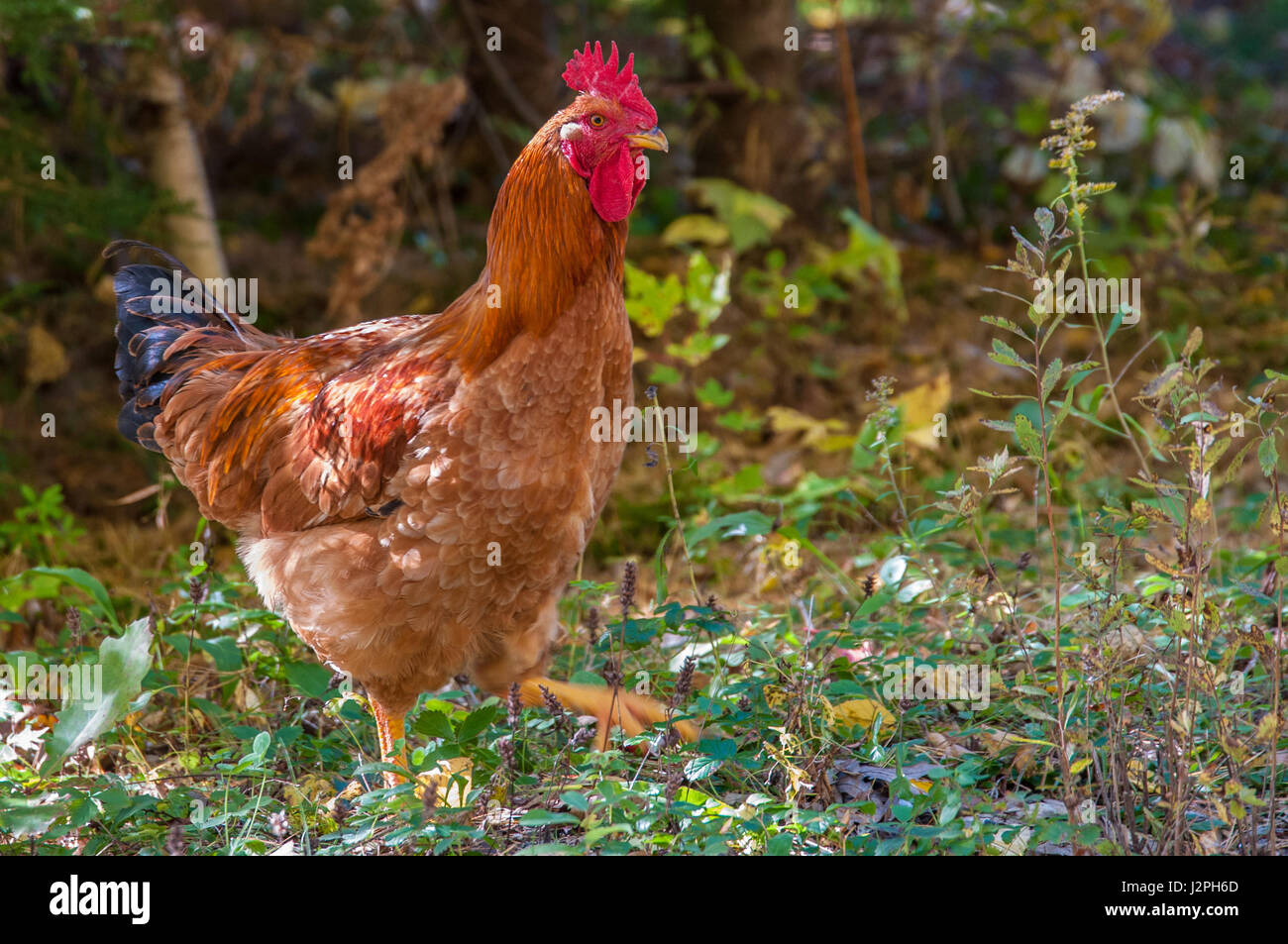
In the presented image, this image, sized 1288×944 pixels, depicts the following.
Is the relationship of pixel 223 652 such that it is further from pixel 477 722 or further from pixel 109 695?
pixel 477 722

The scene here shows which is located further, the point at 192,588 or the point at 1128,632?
the point at 192,588

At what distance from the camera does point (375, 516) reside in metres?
3.24

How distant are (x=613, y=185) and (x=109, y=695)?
1870 mm

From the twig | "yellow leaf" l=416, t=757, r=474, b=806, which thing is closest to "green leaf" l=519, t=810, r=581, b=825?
"yellow leaf" l=416, t=757, r=474, b=806

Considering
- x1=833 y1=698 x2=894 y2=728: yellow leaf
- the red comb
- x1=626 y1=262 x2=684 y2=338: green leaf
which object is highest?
the red comb

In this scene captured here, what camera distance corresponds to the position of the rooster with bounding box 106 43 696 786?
310cm

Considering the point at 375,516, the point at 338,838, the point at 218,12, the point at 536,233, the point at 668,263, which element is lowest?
the point at 338,838

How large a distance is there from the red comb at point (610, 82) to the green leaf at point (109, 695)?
72.6 inches

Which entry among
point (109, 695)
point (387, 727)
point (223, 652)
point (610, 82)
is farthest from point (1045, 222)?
point (223, 652)

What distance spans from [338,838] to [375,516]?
88 cm

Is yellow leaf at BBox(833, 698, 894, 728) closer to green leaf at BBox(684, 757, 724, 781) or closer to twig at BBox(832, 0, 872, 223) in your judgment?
green leaf at BBox(684, 757, 724, 781)
